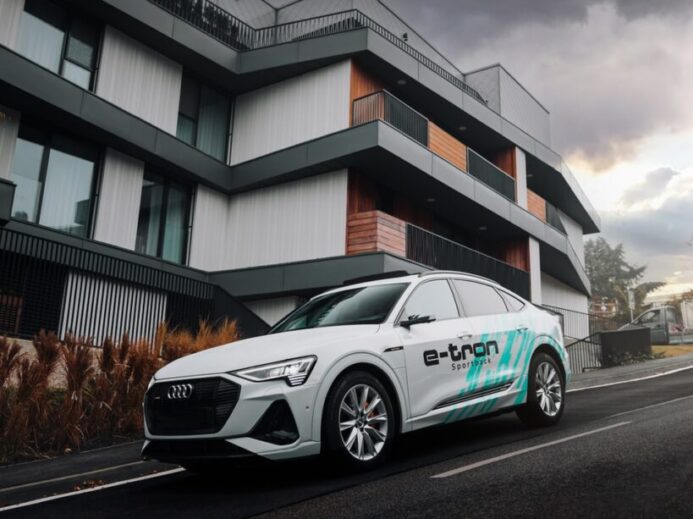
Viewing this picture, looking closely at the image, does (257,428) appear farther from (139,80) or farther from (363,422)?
(139,80)

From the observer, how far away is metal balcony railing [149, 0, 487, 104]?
20938 millimetres

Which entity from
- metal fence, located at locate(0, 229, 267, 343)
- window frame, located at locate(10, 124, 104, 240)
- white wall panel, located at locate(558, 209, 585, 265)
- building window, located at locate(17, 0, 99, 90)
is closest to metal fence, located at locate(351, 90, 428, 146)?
metal fence, located at locate(0, 229, 267, 343)

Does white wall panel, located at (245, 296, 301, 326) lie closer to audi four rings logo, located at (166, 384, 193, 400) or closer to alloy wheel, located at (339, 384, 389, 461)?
alloy wheel, located at (339, 384, 389, 461)

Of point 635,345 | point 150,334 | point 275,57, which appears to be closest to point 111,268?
point 150,334

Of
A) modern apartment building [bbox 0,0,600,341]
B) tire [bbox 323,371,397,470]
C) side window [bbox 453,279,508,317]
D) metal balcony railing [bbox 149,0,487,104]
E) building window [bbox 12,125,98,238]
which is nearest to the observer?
tire [bbox 323,371,397,470]

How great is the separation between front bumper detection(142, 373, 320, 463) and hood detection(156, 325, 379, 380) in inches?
7.7

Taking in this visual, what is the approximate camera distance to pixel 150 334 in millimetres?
16172

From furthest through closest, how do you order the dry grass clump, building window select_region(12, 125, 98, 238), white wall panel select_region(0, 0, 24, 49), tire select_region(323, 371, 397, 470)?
building window select_region(12, 125, 98, 238) → white wall panel select_region(0, 0, 24, 49) → the dry grass clump → tire select_region(323, 371, 397, 470)

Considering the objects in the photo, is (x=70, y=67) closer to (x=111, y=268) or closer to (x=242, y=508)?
(x=111, y=268)

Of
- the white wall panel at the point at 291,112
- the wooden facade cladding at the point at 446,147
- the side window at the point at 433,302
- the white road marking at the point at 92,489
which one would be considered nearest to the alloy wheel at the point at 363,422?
the side window at the point at 433,302

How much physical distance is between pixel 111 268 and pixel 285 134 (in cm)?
760

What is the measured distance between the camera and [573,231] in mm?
38188

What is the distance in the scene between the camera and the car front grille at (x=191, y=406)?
5.21 m

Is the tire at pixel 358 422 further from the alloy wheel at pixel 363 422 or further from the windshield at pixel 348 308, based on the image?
the windshield at pixel 348 308
